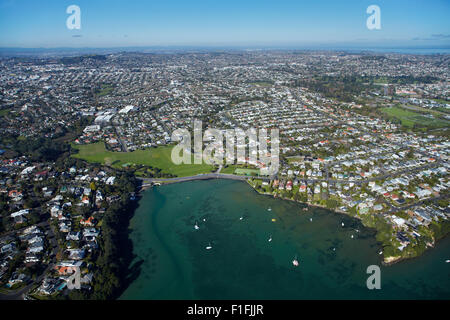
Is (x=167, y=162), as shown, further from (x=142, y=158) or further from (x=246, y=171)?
(x=246, y=171)

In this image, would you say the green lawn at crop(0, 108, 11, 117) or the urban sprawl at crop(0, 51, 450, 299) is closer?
the urban sprawl at crop(0, 51, 450, 299)

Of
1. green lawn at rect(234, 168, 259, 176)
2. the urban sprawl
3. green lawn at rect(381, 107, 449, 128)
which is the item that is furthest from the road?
green lawn at rect(381, 107, 449, 128)

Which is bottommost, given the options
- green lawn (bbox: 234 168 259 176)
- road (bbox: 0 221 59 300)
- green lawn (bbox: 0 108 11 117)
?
road (bbox: 0 221 59 300)

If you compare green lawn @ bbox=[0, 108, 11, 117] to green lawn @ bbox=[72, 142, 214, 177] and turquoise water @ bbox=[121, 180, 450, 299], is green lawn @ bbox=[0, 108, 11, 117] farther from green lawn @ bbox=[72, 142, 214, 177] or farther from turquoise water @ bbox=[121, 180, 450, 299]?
turquoise water @ bbox=[121, 180, 450, 299]

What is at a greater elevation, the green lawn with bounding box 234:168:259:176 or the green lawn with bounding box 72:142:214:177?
the green lawn with bounding box 72:142:214:177

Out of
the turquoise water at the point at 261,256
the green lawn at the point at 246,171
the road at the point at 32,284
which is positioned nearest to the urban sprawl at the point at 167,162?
the road at the point at 32,284

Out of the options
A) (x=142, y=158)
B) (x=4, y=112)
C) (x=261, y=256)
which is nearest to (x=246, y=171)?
(x=261, y=256)
